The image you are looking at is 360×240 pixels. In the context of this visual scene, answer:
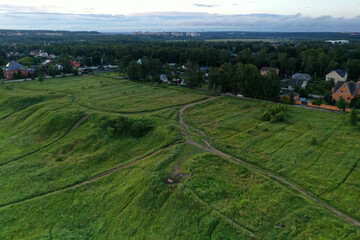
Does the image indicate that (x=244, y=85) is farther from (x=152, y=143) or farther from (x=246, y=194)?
(x=246, y=194)

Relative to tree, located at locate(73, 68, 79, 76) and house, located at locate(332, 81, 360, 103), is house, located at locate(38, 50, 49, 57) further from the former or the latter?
house, located at locate(332, 81, 360, 103)

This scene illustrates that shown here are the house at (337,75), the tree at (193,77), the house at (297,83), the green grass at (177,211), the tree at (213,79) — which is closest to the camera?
the green grass at (177,211)

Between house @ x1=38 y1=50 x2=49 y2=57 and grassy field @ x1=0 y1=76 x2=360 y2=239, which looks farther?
house @ x1=38 y1=50 x2=49 y2=57

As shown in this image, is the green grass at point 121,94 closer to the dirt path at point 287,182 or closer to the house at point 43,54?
the dirt path at point 287,182

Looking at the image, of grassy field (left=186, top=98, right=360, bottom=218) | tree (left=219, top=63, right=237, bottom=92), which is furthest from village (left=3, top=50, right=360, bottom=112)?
grassy field (left=186, top=98, right=360, bottom=218)

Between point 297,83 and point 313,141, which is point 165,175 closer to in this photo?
point 313,141

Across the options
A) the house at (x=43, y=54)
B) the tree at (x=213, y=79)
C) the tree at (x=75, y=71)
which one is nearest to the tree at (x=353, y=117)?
the tree at (x=213, y=79)

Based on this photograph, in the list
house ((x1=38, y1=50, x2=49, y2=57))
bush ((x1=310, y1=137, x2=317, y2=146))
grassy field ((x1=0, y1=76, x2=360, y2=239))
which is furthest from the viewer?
house ((x1=38, y1=50, x2=49, y2=57))
